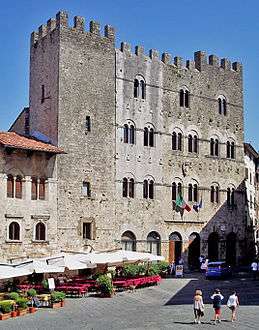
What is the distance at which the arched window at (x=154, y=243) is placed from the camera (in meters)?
47.6

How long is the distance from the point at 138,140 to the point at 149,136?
121cm

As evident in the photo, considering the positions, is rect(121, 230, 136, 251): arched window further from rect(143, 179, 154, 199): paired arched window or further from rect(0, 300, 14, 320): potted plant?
rect(0, 300, 14, 320): potted plant

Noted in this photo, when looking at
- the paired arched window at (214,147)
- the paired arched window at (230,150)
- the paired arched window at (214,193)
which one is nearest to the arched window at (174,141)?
the paired arched window at (214,147)

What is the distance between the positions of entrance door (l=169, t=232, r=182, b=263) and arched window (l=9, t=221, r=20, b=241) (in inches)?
533

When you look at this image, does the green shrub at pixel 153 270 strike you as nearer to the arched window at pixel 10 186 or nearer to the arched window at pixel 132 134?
the arched window at pixel 132 134

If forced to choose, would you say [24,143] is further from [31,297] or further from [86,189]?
[31,297]

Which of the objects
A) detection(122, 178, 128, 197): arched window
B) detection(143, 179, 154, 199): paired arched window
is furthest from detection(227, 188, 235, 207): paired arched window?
detection(122, 178, 128, 197): arched window

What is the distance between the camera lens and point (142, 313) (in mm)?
28609

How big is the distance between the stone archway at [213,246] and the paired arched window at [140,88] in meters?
12.7

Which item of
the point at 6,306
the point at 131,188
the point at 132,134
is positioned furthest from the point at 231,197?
the point at 6,306

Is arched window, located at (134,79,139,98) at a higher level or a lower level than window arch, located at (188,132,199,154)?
higher

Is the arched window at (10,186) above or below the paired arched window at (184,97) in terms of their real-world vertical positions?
below

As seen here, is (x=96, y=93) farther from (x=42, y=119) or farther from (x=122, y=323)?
(x=122, y=323)

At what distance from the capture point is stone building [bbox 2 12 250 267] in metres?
43.6
